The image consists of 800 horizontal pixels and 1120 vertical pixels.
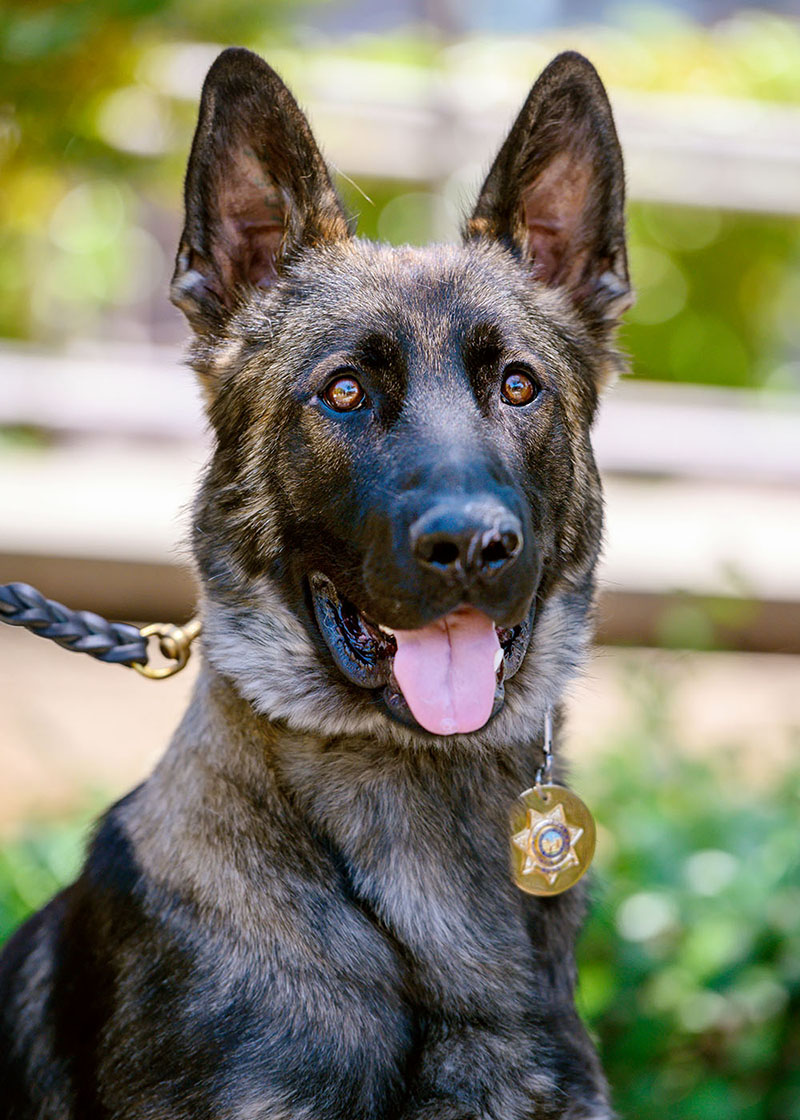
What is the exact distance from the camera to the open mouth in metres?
2.22

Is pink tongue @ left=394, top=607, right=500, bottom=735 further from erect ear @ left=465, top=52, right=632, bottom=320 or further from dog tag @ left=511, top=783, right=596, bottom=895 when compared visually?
erect ear @ left=465, top=52, right=632, bottom=320

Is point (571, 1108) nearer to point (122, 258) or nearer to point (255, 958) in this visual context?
point (255, 958)

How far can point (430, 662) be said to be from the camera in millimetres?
2242

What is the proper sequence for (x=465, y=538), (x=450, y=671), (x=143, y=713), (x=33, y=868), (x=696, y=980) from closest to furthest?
(x=465, y=538) < (x=450, y=671) < (x=696, y=980) < (x=33, y=868) < (x=143, y=713)

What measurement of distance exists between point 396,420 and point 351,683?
49cm

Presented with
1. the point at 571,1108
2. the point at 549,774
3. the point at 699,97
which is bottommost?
the point at 571,1108

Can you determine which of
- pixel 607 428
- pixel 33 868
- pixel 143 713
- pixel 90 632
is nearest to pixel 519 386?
pixel 90 632

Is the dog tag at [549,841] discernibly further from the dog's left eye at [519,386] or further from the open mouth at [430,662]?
the dog's left eye at [519,386]

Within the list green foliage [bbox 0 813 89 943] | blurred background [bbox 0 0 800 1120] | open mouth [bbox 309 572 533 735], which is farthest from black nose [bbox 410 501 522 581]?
green foliage [bbox 0 813 89 943]

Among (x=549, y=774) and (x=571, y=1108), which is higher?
(x=549, y=774)

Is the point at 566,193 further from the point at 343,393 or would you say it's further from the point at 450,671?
the point at 450,671

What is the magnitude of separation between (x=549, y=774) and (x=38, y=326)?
24.2 ft

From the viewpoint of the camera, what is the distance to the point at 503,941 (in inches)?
91.6

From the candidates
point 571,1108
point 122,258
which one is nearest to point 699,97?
point 122,258
